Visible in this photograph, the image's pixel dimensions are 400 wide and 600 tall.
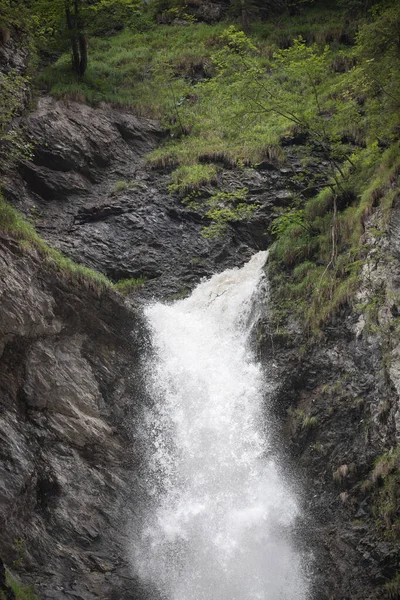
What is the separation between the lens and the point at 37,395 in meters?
11.7

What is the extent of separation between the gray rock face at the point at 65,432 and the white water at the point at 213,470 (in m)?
0.64

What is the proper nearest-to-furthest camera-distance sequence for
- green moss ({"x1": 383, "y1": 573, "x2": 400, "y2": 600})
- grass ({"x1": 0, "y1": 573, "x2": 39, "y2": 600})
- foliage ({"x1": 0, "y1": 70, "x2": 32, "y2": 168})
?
grass ({"x1": 0, "y1": 573, "x2": 39, "y2": 600}), green moss ({"x1": 383, "y1": 573, "x2": 400, "y2": 600}), foliage ({"x1": 0, "y1": 70, "x2": 32, "y2": 168})

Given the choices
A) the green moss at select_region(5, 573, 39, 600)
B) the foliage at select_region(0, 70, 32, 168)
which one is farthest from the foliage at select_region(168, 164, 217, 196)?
the green moss at select_region(5, 573, 39, 600)

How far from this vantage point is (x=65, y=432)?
11.8 meters

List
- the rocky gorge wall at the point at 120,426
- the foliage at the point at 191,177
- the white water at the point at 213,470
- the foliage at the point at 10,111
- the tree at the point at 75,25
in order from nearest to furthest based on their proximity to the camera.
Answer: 1. the rocky gorge wall at the point at 120,426
2. the white water at the point at 213,470
3. the foliage at the point at 10,111
4. the foliage at the point at 191,177
5. the tree at the point at 75,25

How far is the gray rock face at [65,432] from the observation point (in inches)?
392

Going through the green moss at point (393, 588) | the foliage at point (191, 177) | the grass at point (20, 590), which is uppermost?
the foliage at point (191, 177)

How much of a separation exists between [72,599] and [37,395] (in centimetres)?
411

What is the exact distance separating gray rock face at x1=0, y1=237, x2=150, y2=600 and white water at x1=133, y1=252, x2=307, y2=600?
2.12 feet

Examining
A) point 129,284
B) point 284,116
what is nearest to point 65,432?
point 129,284

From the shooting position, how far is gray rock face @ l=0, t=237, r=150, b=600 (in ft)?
32.6

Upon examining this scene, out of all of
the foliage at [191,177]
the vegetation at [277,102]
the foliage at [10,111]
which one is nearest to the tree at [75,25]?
the vegetation at [277,102]

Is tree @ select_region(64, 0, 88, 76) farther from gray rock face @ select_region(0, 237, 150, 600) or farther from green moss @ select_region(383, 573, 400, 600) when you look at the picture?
green moss @ select_region(383, 573, 400, 600)

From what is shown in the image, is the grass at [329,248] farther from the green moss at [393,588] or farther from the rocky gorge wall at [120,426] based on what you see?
the green moss at [393,588]
